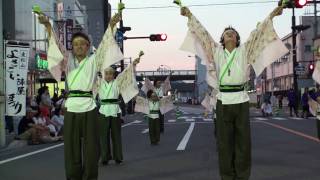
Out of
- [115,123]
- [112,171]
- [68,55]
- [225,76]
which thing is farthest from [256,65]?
[115,123]

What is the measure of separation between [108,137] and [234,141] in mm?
4143

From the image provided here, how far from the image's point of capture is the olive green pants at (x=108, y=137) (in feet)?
32.8

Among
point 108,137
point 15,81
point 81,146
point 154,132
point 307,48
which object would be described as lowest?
point 154,132

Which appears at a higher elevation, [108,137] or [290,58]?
[290,58]

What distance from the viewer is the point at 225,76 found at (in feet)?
21.1

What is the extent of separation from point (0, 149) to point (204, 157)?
5.99 metres

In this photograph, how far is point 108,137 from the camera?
1016 centimetres

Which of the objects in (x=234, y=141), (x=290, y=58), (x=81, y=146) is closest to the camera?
(x=81, y=146)

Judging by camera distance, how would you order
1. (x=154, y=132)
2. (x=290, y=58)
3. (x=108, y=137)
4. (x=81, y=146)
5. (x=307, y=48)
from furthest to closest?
(x=290, y=58) < (x=307, y=48) < (x=154, y=132) < (x=108, y=137) < (x=81, y=146)

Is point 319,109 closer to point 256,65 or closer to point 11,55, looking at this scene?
point 256,65

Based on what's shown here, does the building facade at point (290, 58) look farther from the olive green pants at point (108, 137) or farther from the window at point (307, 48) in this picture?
the olive green pants at point (108, 137)

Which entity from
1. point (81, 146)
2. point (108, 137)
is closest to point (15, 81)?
point (108, 137)

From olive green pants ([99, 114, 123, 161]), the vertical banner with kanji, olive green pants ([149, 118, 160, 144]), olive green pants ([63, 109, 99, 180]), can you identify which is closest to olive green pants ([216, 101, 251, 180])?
olive green pants ([63, 109, 99, 180])

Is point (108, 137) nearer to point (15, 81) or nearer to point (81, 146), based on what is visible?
point (81, 146)
